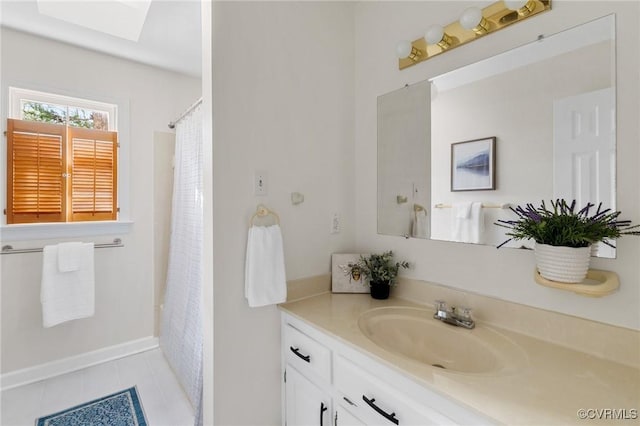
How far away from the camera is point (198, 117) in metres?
1.90

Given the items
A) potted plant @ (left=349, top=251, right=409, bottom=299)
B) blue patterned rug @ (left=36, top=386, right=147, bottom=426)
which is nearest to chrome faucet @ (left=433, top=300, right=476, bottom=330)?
potted plant @ (left=349, top=251, right=409, bottom=299)

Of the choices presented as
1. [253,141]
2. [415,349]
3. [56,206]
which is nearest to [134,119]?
[56,206]

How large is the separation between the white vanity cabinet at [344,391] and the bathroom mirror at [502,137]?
652 mm

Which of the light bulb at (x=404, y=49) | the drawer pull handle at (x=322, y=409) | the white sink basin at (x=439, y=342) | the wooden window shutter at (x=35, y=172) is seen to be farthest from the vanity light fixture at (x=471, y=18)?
the wooden window shutter at (x=35, y=172)

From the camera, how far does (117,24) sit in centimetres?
199

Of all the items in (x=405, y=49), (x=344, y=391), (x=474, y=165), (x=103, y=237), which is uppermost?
(x=405, y=49)

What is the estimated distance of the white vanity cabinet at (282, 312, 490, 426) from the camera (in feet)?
2.58

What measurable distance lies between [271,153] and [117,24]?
1.63 m

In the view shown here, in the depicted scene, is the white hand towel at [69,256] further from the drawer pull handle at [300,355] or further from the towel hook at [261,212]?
the drawer pull handle at [300,355]

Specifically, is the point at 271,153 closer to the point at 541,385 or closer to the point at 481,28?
the point at 481,28

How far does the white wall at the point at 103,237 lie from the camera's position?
2.03 meters

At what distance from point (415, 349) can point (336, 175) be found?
3.06 ft

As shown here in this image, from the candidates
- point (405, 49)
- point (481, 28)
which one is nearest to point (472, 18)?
point (481, 28)

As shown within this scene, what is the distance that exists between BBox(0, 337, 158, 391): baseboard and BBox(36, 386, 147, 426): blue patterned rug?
0.50 meters
